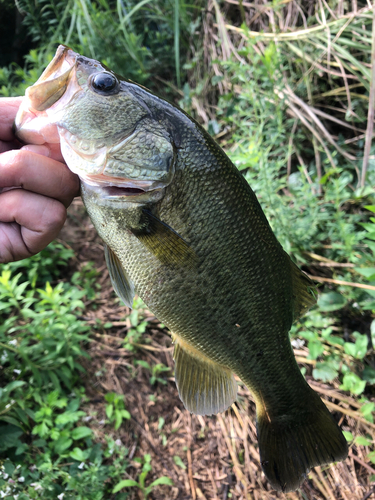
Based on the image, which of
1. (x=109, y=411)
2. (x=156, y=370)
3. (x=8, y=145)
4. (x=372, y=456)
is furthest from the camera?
(x=156, y=370)

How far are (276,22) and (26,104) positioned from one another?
9.29 feet

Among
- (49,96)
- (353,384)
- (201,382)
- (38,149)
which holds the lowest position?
(353,384)

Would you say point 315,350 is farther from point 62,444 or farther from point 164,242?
point 62,444

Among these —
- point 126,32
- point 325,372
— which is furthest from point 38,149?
point 126,32

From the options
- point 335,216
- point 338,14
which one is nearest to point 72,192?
point 335,216

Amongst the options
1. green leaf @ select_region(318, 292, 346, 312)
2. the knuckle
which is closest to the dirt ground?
green leaf @ select_region(318, 292, 346, 312)

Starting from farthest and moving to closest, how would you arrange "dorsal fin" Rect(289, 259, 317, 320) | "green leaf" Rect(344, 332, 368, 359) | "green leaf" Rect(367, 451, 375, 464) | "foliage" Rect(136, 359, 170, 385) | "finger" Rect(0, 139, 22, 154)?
"foliage" Rect(136, 359, 170, 385) < "green leaf" Rect(344, 332, 368, 359) < "green leaf" Rect(367, 451, 375, 464) < "dorsal fin" Rect(289, 259, 317, 320) < "finger" Rect(0, 139, 22, 154)

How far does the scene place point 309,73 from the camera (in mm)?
2744

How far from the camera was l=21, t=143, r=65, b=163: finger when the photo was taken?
117 centimetres

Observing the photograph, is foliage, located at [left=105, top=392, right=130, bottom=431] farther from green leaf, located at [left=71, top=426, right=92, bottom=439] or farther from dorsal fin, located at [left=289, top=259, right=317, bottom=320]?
dorsal fin, located at [left=289, top=259, right=317, bottom=320]

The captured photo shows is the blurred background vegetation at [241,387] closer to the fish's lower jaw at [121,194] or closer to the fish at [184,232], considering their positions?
the fish at [184,232]

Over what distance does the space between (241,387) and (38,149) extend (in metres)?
1.82

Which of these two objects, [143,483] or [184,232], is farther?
[143,483]

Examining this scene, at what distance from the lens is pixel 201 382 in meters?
1.43
